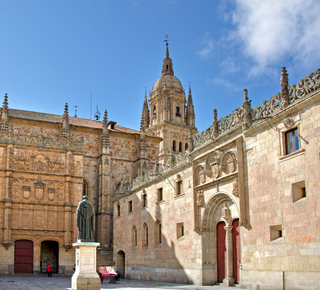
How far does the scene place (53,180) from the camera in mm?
34688

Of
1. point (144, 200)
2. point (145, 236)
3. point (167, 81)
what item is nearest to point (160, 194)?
point (144, 200)

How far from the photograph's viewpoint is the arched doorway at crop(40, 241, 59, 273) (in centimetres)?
3456

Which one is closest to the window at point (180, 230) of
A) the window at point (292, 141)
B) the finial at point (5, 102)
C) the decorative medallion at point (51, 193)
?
the window at point (292, 141)

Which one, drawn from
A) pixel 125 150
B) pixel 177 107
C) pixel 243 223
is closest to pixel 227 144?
pixel 243 223

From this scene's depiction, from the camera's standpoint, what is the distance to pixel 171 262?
77.7 ft

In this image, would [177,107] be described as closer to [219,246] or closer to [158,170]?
[158,170]

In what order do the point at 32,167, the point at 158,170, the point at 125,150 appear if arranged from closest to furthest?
the point at 158,170 < the point at 32,167 < the point at 125,150

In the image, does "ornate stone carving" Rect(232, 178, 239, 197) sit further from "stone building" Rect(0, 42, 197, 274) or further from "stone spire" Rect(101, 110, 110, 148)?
"stone spire" Rect(101, 110, 110, 148)

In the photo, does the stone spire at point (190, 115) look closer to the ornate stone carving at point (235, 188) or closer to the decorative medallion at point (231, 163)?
the decorative medallion at point (231, 163)

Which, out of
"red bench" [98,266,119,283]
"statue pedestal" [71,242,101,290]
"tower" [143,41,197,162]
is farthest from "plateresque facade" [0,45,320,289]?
"tower" [143,41,197,162]

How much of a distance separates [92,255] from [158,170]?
1127 cm

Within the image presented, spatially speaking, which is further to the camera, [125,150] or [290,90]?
[125,150]

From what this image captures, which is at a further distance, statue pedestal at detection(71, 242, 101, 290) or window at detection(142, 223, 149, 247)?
window at detection(142, 223, 149, 247)

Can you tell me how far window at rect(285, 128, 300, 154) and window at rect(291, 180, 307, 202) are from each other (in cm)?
120
